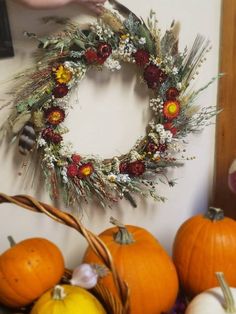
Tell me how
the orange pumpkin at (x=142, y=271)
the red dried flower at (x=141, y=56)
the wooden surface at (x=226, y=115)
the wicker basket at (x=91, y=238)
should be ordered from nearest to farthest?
1. the wicker basket at (x=91, y=238)
2. the orange pumpkin at (x=142, y=271)
3. the red dried flower at (x=141, y=56)
4. the wooden surface at (x=226, y=115)

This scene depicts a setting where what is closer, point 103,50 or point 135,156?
point 103,50

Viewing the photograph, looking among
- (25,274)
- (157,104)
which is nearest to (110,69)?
(157,104)

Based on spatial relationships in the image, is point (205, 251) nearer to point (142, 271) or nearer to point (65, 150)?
point (142, 271)

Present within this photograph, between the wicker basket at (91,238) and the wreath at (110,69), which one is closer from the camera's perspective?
the wicker basket at (91,238)

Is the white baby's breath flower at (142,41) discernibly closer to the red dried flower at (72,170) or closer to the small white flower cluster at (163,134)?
the small white flower cluster at (163,134)

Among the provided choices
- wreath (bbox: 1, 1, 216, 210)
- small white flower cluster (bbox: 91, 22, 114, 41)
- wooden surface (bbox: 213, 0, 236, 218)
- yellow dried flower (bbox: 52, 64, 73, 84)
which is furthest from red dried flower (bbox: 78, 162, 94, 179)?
wooden surface (bbox: 213, 0, 236, 218)

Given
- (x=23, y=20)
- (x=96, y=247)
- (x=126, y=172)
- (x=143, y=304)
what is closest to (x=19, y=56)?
(x=23, y=20)

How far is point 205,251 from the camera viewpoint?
92 centimetres

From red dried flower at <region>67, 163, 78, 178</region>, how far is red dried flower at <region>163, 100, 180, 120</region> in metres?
0.28

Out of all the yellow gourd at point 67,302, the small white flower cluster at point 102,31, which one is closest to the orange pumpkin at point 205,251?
the yellow gourd at point 67,302

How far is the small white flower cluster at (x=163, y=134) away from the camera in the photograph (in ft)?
3.26

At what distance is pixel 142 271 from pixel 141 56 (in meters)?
0.52

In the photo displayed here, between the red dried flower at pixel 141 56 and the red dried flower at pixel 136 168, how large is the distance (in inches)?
10.2

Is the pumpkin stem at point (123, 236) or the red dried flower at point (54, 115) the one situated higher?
the red dried flower at point (54, 115)
